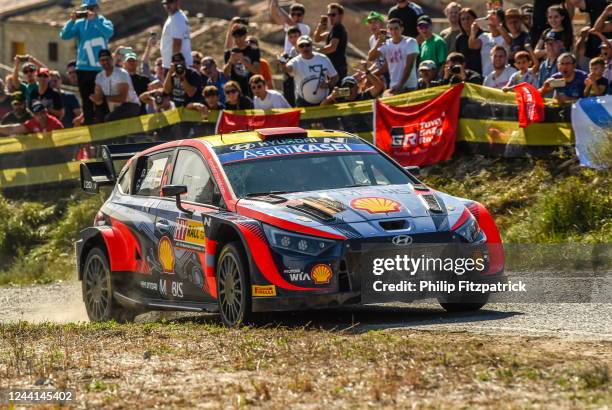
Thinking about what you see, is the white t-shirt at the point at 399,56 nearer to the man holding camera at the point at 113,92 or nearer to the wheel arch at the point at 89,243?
the man holding camera at the point at 113,92

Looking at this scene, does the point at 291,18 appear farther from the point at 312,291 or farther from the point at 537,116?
the point at 312,291

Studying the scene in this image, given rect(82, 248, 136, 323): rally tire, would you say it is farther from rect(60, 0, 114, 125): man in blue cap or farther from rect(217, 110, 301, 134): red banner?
rect(60, 0, 114, 125): man in blue cap

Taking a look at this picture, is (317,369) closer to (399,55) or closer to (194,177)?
(194,177)

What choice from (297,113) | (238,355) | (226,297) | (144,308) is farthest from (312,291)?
(297,113)

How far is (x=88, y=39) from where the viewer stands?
2016 cm

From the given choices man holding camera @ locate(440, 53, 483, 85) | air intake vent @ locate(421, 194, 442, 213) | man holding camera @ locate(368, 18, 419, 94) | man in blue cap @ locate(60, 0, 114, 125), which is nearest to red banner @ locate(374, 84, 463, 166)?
man holding camera @ locate(440, 53, 483, 85)

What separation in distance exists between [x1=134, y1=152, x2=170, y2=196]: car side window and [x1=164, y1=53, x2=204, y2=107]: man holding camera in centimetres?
629

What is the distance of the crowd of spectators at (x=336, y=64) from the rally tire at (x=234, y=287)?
628 centimetres

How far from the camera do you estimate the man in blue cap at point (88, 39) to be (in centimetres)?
2016

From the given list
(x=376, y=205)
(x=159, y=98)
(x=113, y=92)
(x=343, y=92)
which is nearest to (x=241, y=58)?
(x=159, y=98)

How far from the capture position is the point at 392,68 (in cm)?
1756

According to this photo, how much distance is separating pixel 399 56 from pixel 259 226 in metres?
7.88

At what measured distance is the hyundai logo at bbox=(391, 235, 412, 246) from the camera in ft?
31.9

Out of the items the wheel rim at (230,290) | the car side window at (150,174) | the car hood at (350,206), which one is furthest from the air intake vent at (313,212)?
the car side window at (150,174)
